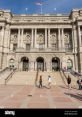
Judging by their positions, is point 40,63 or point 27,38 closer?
point 40,63

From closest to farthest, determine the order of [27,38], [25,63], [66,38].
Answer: [25,63], [66,38], [27,38]

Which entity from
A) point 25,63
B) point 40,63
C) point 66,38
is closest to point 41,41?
point 66,38

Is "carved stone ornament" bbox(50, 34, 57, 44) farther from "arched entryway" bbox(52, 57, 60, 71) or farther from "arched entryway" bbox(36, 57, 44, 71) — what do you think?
"arched entryway" bbox(36, 57, 44, 71)

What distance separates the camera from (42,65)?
54.3m

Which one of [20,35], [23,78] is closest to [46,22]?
[20,35]

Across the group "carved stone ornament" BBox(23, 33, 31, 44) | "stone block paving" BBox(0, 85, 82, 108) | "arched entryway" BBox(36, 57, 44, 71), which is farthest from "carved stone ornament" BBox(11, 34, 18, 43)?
"stone block paving" BBox(0, 85, 82, 108)

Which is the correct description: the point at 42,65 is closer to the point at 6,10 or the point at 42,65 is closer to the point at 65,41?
the point at 65,41

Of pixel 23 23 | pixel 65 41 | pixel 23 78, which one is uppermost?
pixel 23 23

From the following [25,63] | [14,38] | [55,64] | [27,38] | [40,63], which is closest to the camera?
[55,64]

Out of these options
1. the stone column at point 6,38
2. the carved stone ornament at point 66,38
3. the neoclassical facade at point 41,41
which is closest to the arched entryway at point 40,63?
the neoclassical facade at point 41,41

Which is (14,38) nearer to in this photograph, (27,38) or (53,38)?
(27,38)

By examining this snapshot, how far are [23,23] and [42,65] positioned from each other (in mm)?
16497

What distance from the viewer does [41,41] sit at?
60.7 metres

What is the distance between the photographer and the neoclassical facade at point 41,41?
52406 millimetres
